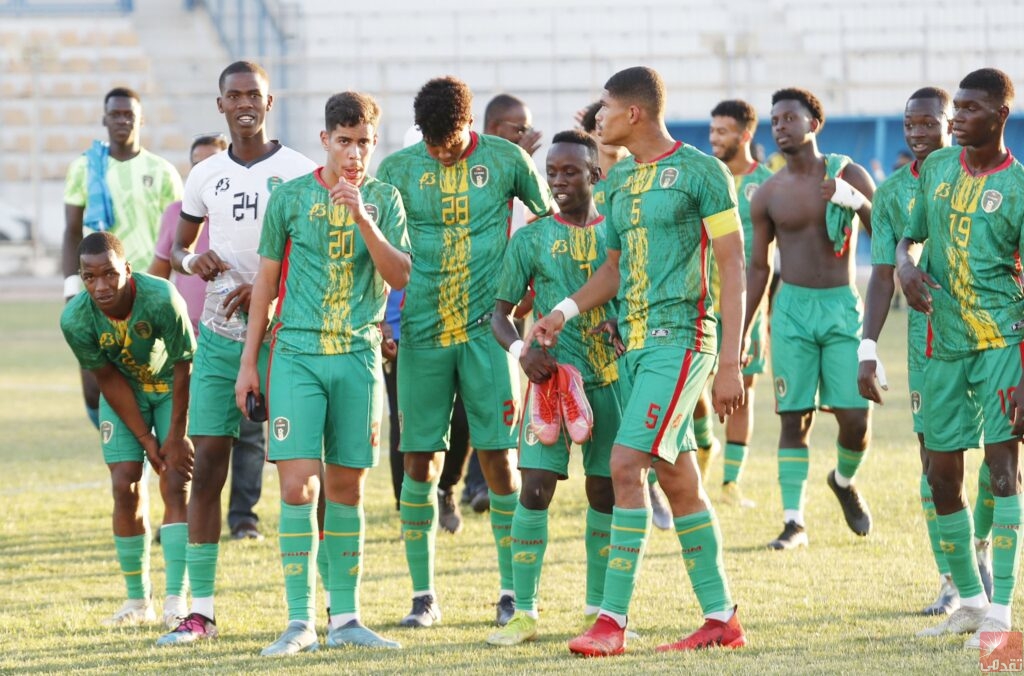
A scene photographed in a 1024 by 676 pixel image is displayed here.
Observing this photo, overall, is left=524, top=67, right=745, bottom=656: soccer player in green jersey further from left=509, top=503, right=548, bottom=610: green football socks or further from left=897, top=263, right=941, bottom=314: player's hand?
left=897, top=263, right=941, bottom=314: player's hand

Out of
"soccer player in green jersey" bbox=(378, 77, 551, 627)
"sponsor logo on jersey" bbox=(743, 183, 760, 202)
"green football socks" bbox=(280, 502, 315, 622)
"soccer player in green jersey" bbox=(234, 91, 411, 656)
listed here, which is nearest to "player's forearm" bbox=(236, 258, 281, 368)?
"soccer player in green jersey" bbox=(234, 91, 411, 656)

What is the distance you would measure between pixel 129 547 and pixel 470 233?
7.29ft

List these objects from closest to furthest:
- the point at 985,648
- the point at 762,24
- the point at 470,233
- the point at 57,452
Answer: the point at 985,648, the point at 470,233, the point at 57,452, the point at 762,24

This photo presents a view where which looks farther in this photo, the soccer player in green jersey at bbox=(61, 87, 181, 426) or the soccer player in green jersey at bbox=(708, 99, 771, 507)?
the soccer player in green jersey at bbox=(708, 99, 771, 507)

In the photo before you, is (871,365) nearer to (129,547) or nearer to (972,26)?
(129,547)

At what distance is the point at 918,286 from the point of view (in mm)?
6047

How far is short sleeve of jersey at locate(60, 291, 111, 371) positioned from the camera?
22.3ft

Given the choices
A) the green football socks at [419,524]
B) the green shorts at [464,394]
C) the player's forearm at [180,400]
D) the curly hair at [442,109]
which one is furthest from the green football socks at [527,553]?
the curly hair at [442,109]

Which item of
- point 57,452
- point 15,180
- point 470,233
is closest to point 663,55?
point 15,180

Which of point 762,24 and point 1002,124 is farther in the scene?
point 762,24

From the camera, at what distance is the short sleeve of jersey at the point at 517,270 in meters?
6.59

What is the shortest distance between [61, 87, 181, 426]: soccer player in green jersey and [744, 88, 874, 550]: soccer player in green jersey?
3862mm

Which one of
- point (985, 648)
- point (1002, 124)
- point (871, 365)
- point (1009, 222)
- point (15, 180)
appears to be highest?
point (15, 180)

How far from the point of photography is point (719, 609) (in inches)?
239
